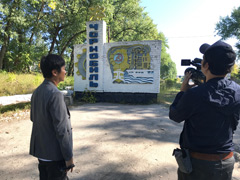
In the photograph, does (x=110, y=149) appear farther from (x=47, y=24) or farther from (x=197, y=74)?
(x=47, y=24)

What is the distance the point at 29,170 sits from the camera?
2.98 m

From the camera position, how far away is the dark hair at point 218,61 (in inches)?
54.6

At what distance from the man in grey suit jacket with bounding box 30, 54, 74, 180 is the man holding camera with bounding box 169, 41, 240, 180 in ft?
3.53

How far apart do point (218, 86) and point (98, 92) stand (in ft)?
29.0

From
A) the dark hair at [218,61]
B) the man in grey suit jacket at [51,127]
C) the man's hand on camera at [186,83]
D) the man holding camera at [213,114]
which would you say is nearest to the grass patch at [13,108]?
the man in grey suit jacket at [51,127]

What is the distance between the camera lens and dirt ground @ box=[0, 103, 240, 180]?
2.91 m

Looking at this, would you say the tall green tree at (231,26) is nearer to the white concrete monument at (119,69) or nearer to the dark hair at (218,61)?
the white concrete monument at (119,69)

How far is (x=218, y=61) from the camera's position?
1398mm

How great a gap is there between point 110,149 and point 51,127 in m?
2.37

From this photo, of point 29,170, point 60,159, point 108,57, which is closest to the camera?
point 60,159

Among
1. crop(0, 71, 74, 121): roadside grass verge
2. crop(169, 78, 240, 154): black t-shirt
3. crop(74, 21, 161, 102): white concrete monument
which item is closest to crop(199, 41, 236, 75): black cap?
crop(169, 78, 240, 154): black t-shirt

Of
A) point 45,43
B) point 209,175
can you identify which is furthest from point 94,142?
point 45,43

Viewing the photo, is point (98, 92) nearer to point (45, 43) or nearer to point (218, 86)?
point (218, 86)

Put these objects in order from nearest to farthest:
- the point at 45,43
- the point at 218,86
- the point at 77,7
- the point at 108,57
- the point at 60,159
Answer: the point at 218,86 → the point at 60,159 → the point at 108,57 → the point at 77,7 → the point at 45,43
